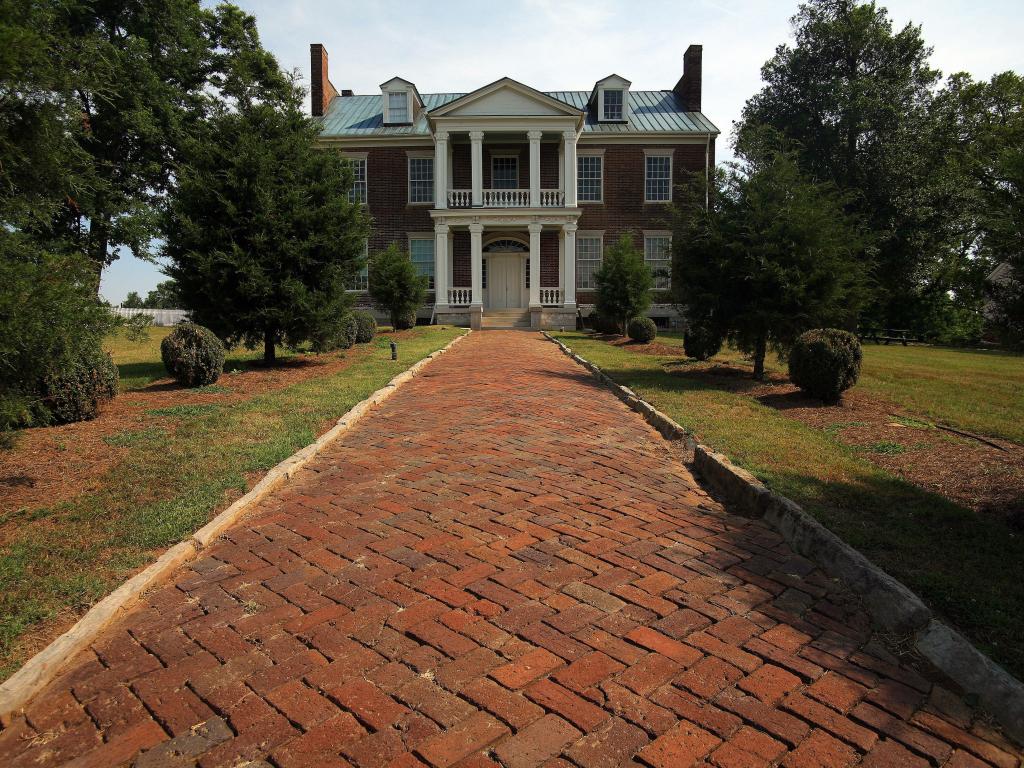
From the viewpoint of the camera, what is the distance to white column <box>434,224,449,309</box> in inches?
1098

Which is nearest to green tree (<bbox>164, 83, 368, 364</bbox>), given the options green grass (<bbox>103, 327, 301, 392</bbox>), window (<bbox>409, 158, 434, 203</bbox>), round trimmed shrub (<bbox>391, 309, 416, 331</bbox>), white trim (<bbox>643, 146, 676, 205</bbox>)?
green grass (<bbox>103, 327, 301, 392</bbox>)

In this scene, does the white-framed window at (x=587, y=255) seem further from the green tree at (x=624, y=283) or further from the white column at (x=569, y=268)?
the green tree at (x=624, y=283)

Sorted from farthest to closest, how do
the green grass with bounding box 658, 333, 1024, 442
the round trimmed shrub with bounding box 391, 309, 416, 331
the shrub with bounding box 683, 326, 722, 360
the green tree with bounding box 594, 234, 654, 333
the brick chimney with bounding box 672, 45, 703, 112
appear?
1. the brick chimney with bounding box 672, 45, 703, 112
2. the round trimmed shrub with bounding box 391, 309, 416, 331
3. the green tree with bounding box 594, 234, 654, 333
4. the shrub with bounding box 683, 326, 722, 360
5. the green grass with bounding box 658, 333, 1024, 442

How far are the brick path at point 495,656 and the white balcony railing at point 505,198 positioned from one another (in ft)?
81.2

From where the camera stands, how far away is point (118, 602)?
3250 mm

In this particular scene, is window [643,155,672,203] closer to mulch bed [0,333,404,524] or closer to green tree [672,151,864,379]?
green tree [672,151,864,379]

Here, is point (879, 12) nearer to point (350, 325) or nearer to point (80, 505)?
point (350, 325)

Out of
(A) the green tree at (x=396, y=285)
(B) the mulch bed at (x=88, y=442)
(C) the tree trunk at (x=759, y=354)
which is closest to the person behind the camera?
(B) the mulch bed at (x=88, y=442)

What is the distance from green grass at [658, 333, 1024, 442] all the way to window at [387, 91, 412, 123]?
2049 centimetres

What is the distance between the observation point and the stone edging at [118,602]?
2567 mm

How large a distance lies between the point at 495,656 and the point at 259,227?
11.1m

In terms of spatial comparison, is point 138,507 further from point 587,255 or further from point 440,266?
point 587,255

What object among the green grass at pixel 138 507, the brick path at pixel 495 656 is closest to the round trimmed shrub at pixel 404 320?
the green grass at pixel 138 507

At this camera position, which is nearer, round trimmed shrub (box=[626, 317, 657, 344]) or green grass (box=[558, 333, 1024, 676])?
green grass (box=[558, 333, 1024, 676])
